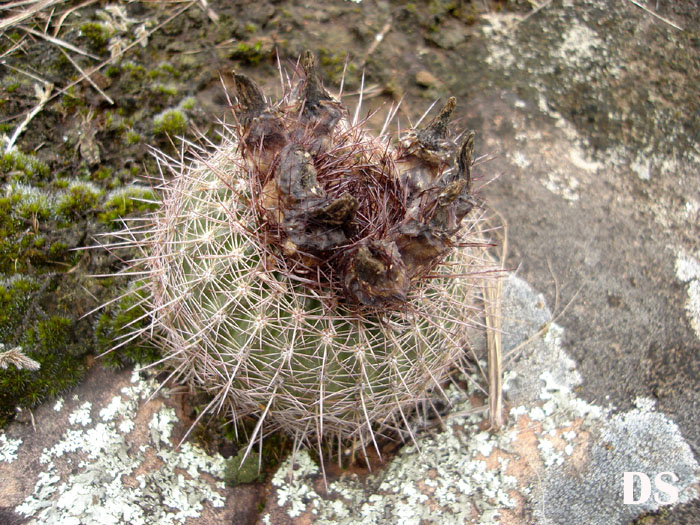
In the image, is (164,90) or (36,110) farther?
(164,90)

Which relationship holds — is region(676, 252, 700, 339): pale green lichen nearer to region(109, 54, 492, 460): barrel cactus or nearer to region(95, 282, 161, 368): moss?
region(109, 54, 492, 460): barrel cactus

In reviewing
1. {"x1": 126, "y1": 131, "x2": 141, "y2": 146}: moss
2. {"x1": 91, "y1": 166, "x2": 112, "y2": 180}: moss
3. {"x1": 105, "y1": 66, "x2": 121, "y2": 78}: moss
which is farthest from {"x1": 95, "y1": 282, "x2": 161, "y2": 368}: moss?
{"x1": 105, "y1": 66, "x2": 121, "y2": 78}: moss

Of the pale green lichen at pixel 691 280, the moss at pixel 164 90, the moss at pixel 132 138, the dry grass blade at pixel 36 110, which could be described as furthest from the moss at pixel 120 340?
the pale green lichen at pixel 691 280

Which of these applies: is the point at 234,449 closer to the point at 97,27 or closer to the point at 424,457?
the point at 424,457

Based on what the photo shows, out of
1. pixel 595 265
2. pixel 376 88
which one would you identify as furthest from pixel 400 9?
pixel 595 265

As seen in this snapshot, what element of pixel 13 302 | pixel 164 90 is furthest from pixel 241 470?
pixel 164 90

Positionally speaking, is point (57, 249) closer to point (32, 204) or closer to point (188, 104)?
point (32, 204)

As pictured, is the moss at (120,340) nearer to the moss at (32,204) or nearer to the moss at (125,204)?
the moss at (125,204)
